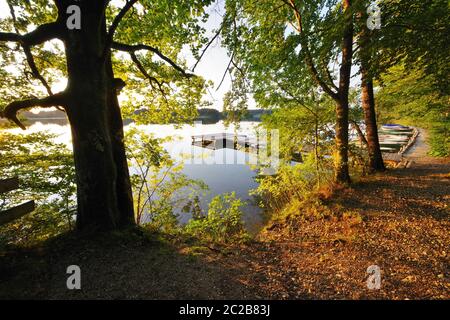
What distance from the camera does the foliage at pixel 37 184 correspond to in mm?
4977

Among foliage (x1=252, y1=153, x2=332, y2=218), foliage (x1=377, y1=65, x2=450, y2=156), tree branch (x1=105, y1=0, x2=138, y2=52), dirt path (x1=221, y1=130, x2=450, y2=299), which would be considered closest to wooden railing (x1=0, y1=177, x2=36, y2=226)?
tree branch (x1=105, y1=0, x2=138, y2=52)

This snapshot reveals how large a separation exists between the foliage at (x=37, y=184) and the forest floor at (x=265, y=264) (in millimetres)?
1648

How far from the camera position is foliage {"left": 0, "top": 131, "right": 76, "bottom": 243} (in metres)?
4.98

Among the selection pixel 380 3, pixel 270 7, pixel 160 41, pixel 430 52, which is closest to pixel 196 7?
pixel 160 41

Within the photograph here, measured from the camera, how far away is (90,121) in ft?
12.7

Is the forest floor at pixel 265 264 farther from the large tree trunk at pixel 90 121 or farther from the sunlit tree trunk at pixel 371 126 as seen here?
the sunlit tree trunk at pixel 371 126

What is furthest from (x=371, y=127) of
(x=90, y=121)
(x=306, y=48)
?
(x=90, y=121)

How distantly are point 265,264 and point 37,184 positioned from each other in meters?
5.91

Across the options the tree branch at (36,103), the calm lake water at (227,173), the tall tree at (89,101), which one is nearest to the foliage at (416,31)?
the tall tree at (89,101)

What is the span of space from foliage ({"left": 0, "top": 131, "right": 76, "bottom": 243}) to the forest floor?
1648mm

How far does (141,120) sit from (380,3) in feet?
24.7

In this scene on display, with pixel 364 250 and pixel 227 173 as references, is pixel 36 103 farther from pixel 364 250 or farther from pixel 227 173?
pixel 227 173

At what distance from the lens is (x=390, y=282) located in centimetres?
300

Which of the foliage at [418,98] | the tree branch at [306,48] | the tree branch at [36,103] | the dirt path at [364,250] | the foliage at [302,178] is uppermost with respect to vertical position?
the tree branch at [306,48]
